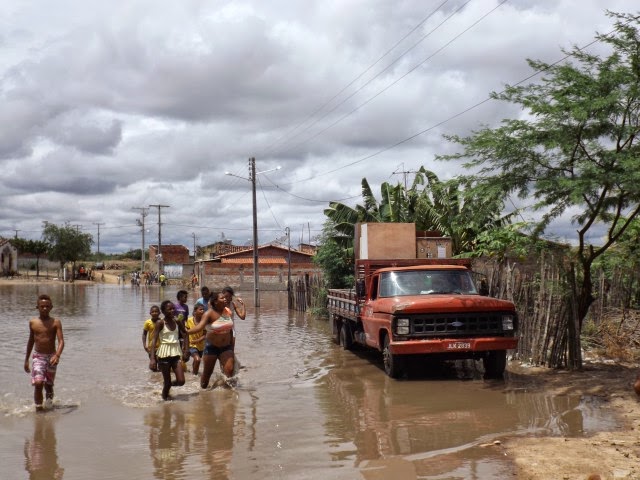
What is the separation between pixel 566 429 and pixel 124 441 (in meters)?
A: 5.01

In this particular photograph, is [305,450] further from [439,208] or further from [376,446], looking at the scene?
[439,208]

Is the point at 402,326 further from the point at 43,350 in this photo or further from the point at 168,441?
the point at 43,350

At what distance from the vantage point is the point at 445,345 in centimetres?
1093

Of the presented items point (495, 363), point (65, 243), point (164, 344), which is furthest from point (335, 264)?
point (65, 243)

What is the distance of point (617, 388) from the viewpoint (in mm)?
9852

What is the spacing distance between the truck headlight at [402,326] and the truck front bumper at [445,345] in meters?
0.14

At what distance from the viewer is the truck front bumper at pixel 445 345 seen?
10906mm

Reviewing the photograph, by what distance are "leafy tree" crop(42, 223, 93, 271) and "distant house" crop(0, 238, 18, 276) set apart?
13.4 feet

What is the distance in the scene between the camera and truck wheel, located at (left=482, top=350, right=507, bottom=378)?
11.3 m

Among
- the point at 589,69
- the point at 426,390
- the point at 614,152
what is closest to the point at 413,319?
the point at 426,390

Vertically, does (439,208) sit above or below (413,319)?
above

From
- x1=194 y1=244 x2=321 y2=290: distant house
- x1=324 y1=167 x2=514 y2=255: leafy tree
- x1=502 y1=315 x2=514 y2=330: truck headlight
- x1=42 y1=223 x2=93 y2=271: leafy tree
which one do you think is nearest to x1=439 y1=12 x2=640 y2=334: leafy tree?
x1=502 y1=315 x2=514 y2=330: truck headlight

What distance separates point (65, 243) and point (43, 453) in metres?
80.1

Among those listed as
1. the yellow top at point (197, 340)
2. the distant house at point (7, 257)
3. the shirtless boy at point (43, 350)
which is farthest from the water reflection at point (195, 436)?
the distant house at point (7, 257)
